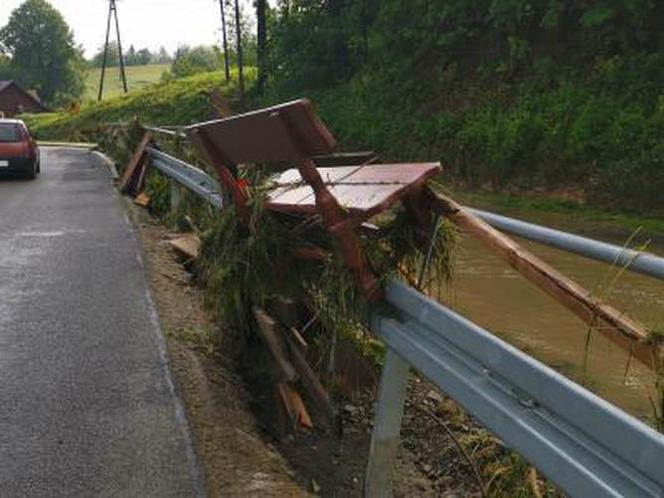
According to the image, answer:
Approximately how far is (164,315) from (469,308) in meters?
4.31

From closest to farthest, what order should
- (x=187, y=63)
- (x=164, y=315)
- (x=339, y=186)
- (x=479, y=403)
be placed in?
(x=479, y=403) < (x=339, y=186) < (x=164, y=315) < (x=187, y=63)

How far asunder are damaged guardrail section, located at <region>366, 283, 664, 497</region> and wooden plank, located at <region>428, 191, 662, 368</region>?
0.39 meters

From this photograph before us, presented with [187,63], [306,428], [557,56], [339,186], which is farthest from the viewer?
[187,63]

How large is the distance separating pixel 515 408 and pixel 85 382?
348 cm

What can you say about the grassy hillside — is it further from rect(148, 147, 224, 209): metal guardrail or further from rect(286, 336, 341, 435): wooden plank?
rect(286, 336, 341, 435): wooden plank

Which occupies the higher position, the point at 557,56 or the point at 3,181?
the point at 557,56

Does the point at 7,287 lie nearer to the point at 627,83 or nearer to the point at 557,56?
the point at 627,83

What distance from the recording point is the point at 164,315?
7551 mm

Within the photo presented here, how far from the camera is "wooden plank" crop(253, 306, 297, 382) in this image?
5.47 metres

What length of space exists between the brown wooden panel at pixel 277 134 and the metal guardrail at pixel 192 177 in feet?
7.19

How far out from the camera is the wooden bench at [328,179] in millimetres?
4145

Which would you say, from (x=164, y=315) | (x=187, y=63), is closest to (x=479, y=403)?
(x=164, y=315)

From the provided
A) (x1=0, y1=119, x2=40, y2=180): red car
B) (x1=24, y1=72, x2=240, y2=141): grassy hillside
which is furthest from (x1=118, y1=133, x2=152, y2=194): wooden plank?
(x1=24, y1=72, x2=240, y2=141): grassy hillside

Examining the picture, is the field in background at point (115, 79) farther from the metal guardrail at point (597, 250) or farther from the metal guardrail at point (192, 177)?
the metal guardrail at point (597, 250)
